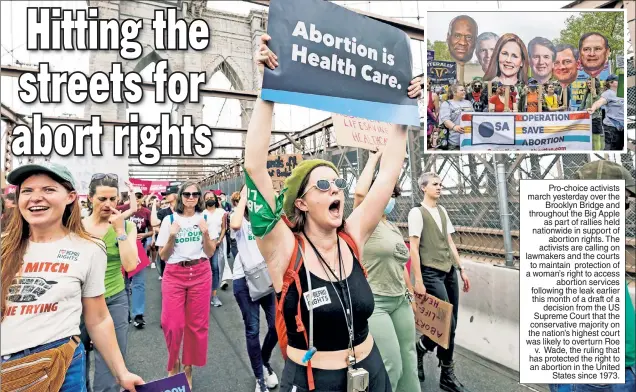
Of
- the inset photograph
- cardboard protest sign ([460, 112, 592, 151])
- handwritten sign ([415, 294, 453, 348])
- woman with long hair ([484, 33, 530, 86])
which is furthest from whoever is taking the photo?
woman with long hair ([484, 33, 530, 86])

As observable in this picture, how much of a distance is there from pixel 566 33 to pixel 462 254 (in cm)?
276

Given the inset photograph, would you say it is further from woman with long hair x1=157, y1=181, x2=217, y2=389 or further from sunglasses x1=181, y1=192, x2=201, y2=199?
woman with long hair x1=157, y1=181, x2=217, y2=389

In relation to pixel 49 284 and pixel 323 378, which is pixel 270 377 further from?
pixel 49 284

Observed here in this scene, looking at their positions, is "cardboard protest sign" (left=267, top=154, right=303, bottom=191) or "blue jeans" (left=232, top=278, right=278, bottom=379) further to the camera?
"cardboard protest sign" (left=267, top=154, right=303, bottom=191)

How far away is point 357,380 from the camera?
1.73m

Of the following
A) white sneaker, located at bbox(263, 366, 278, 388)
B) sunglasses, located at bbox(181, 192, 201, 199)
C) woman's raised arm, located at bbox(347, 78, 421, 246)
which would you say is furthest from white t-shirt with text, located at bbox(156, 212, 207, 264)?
woman's raised arm, located at bbox(347, 78, 421, 246)

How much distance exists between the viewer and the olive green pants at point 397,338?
268 cm

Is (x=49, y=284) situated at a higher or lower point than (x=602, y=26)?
lower

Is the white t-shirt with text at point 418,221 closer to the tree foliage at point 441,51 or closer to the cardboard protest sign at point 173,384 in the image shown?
the tree foliage at point 441,51

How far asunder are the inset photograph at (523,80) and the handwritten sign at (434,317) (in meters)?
2.02

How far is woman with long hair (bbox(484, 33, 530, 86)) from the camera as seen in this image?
16.2ft

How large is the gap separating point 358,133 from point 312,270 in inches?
96.9

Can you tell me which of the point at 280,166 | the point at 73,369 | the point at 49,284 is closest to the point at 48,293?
the point at 49,284

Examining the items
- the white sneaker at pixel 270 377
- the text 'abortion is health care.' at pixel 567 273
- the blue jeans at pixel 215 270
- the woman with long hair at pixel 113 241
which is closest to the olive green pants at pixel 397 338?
the text 'abortion is health care.' at pixel 567 273
